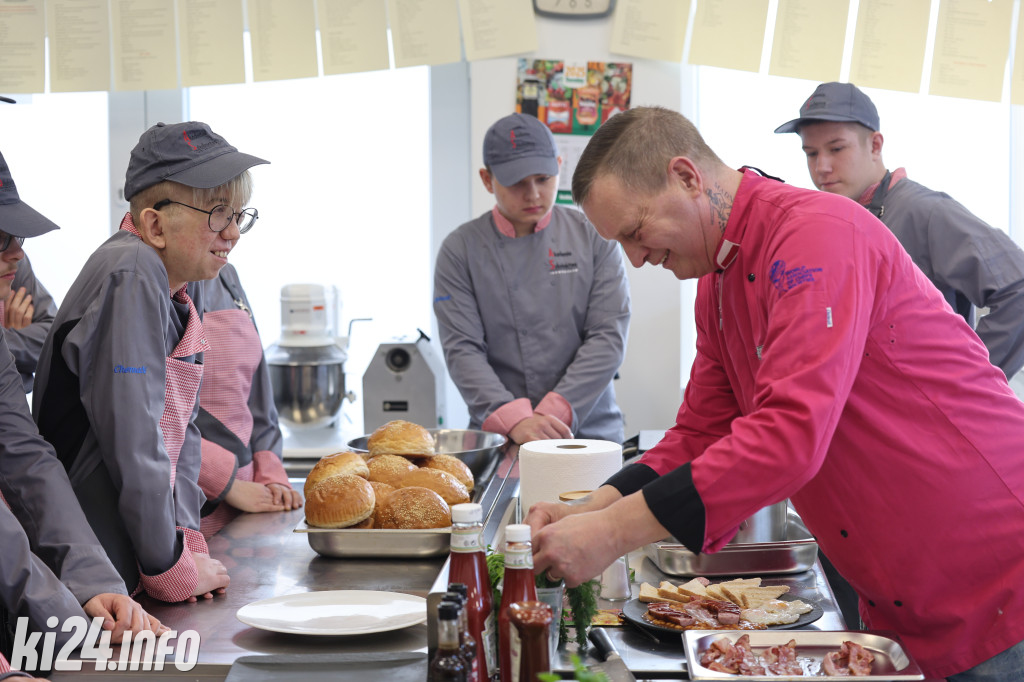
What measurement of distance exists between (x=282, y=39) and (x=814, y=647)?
135 inches

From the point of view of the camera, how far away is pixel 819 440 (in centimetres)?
133

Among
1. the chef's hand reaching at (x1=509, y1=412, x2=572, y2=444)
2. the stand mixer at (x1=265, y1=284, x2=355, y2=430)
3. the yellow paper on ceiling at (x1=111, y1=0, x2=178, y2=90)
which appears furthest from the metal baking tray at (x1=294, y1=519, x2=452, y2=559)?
the yellow paper on ceiling at (x1=111, y1=0, x2=178, y2=90)

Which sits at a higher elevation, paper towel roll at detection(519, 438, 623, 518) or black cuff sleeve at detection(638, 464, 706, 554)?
black cuff sleeve at detection(638, 464, 706, 554)

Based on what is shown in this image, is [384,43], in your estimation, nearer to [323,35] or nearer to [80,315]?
[323,35]

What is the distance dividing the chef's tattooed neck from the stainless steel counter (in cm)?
67

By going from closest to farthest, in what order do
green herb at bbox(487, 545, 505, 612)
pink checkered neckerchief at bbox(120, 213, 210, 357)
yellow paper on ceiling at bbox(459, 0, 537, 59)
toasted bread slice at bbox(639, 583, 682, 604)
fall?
green herb at bbox(487, 545, 505, 612)
toasted bread slice at bbox(639, 583, 682, 604)
pink checkered neckerchief at bbox(120, 213, 210, 357)
yellow paper on ceiling at bbox(459, 0, 537, 59)

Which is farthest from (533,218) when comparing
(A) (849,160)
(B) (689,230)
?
(B) (689,230)

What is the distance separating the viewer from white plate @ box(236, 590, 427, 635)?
4.85 feet

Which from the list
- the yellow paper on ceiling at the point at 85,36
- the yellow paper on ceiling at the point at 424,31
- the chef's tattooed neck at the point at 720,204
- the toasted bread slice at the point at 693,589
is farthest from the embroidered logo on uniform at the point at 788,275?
the yellow paper on ceiling at the point at 85,36

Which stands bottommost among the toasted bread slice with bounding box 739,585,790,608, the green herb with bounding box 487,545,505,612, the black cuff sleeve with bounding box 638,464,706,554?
the toasted bread slice with bounding box 739,585,790,608

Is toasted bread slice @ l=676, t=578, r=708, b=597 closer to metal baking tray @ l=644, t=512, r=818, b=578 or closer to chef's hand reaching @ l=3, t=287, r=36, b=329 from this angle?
metal baking tray @ l=644, t=512, r=818, b=578

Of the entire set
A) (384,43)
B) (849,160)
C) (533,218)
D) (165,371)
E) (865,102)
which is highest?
(384,43)

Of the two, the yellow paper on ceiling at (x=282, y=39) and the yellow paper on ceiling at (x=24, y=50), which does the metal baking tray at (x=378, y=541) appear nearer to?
the yellow paper on ceiling at (x=282, y=39)

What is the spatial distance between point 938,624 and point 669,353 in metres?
2.51
